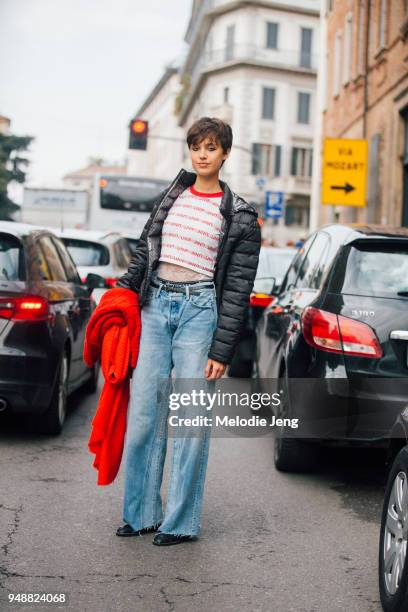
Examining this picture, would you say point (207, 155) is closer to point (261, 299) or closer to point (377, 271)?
point (377, 271)

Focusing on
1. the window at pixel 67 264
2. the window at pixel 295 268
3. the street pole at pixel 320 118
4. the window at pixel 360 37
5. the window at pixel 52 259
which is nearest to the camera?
the window at pixel 295 268

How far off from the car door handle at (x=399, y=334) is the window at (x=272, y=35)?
60.1 metres

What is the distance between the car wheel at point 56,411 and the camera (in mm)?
7422

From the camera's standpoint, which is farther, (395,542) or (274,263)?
(274,263)

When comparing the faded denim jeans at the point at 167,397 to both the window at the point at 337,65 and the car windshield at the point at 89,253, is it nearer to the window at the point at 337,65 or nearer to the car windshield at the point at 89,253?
the car windshield at the point at 89,253

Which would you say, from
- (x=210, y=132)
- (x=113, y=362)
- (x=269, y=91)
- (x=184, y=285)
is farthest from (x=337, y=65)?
(x=269, y=91)

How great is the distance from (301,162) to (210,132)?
59.9m

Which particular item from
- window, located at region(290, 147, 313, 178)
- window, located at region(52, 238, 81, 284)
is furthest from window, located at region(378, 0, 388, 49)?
window, located at region(290, 147, 313, 178)

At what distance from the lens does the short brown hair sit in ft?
15.5

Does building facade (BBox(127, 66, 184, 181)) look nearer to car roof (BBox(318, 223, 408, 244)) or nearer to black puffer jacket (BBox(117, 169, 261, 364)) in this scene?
car roof (BBox(318, 223, 408, 244))

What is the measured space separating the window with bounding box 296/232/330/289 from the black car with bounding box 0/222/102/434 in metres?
1.76

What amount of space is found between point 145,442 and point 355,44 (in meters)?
21.7

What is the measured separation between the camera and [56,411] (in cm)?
749

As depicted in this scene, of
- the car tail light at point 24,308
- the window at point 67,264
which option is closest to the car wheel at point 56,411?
the car tail light at point 24,308
